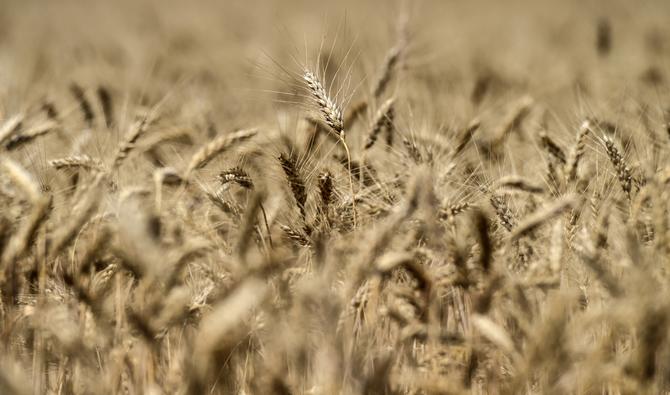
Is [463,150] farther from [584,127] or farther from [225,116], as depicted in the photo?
[225,116]

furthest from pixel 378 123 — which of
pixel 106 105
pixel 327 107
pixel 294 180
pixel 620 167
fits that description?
pixel 106 105

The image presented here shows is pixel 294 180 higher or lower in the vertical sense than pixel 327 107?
lower

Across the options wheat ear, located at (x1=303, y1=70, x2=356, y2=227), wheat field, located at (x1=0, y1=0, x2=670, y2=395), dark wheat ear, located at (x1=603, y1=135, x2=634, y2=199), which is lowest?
wheat field, located at (x1=0, y1=0, x2=670, y2=395)

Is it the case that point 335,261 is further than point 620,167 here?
No

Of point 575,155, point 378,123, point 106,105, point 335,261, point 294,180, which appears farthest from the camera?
point 106,105

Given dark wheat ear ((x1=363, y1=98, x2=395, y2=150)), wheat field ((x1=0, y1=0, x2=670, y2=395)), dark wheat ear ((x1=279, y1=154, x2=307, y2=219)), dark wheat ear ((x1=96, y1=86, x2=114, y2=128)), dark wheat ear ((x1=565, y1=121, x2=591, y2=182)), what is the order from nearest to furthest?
wheat field ((x1=0, y1=0, x2=670, y2=395)), dark wheat ear ((x1=279, y1=154, x2=307, y2=219)), dark wheat ear ((x1=565, y1=121, x2=591, y2=182)), dark wheat ear ((x1=363, y1=98, x2=395, y2=150)), dark wheat ear ((x1=96, y1=86, x2=114, y2=128))

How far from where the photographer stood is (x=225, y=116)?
4.88m

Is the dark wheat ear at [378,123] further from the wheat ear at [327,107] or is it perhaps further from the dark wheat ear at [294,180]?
the dark wheat ear at [294,180]

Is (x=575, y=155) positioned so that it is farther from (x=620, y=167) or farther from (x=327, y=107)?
(x=327, y=107)

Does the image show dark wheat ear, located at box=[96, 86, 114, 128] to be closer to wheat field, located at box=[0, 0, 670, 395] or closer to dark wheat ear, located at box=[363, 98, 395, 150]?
wheat field, located at box=[0, 0, 670, 395]

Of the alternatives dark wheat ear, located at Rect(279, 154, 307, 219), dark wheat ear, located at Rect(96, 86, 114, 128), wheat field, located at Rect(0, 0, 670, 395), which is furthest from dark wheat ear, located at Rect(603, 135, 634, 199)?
dark wheat ear, located at Rect(96, 86, 114, 128)

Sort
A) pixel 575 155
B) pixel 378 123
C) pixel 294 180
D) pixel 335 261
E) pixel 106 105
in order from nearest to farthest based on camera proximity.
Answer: pixel 335 261, pixel 294 180, pixel 575 155, pixel 378 123, pixel 106 105

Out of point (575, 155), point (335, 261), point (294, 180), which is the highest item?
point (575, 155)

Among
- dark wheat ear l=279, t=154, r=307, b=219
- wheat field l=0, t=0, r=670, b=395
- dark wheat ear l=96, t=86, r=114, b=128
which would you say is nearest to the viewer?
wheat field l=0, t=0, r=670, b=395
